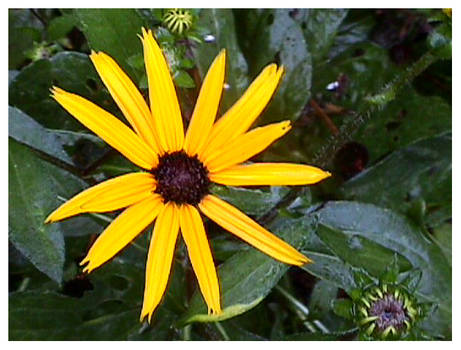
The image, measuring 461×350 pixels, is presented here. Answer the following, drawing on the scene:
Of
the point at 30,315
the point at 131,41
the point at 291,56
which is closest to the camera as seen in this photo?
the point at 131,41

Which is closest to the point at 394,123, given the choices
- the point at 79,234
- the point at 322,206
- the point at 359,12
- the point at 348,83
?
the point at 348,83

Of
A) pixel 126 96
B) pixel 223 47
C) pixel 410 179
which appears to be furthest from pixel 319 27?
pixel 126 96

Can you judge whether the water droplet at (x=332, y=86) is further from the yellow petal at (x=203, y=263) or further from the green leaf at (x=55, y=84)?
the yellow petal at (x=203, y=263)

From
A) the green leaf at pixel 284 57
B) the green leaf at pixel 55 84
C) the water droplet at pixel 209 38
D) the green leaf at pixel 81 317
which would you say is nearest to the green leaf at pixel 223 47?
the water droplet at pixel 209 38

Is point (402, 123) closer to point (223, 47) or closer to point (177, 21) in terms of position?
point (223, 47)

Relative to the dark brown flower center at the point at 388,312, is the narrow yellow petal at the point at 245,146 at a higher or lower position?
higher


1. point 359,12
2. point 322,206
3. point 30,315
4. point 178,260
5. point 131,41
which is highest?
point 359,12
